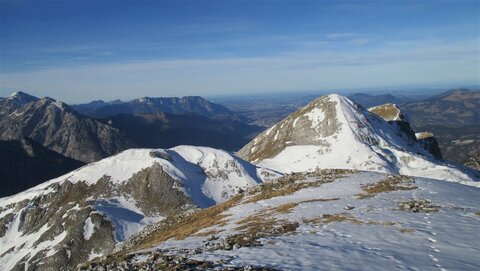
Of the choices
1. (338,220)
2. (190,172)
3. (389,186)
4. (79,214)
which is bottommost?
(79,214)

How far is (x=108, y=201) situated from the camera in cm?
12262

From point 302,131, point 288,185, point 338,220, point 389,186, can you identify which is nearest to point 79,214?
point 288,185

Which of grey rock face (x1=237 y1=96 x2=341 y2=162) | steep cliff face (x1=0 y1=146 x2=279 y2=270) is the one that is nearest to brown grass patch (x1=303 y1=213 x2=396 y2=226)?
steep cliff face (x1=0 y1=146 x2=279 y2=270)

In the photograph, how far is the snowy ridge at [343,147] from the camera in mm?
144750

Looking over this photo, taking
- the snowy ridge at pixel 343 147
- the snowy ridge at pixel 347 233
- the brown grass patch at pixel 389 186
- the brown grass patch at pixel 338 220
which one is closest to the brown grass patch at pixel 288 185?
the snowy ridge at pixel 347 233

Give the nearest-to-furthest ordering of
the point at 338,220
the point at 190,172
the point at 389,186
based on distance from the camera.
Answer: the point at 338,220 → the point at 389,186 → the point at 190,172

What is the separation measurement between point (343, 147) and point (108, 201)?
9092cm

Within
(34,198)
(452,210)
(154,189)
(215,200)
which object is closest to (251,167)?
(215,200)

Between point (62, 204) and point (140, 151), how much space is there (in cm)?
3285

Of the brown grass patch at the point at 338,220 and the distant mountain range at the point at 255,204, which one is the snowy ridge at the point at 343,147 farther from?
the brown grass patch at the point at 338,220

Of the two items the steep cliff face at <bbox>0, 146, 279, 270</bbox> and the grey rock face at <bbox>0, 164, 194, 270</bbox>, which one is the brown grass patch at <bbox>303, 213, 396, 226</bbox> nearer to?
the grey rock face at <bbox>0, 164, 194, 270</bbox>

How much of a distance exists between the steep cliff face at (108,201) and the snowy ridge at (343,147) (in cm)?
3045

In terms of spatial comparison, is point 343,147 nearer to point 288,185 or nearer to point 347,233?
point 288,185

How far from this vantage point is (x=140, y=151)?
486ft
